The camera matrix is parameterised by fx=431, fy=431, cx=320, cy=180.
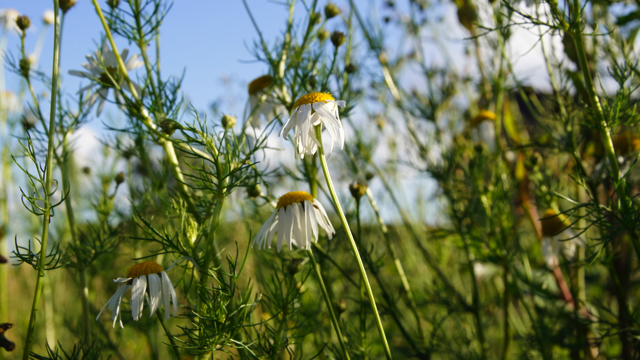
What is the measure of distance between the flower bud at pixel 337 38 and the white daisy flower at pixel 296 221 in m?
0.34

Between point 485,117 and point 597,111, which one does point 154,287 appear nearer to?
point 597,111

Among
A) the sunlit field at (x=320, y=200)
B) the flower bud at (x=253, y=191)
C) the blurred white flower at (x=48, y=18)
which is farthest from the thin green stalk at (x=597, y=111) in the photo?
the blurred white flower at (x=48, y=18)

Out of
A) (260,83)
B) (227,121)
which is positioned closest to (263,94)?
(260,83)

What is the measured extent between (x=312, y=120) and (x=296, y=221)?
14 centimetres

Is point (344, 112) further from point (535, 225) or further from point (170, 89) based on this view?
point (535, 225)

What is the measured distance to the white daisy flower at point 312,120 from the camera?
551 millimetres

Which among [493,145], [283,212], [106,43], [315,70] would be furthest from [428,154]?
[106,43]

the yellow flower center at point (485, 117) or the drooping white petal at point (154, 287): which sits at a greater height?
the yellow flower center at point (485, 117)

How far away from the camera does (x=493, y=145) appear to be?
118 cm

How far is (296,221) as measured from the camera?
595 mm

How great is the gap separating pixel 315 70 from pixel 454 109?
911mm

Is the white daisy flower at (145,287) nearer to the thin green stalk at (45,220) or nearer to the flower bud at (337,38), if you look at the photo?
the thin green stalk at (45,220)

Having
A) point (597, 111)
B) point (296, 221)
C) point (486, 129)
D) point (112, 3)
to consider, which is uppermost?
point (112, 3)

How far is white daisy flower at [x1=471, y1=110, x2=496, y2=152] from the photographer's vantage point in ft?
3.84
